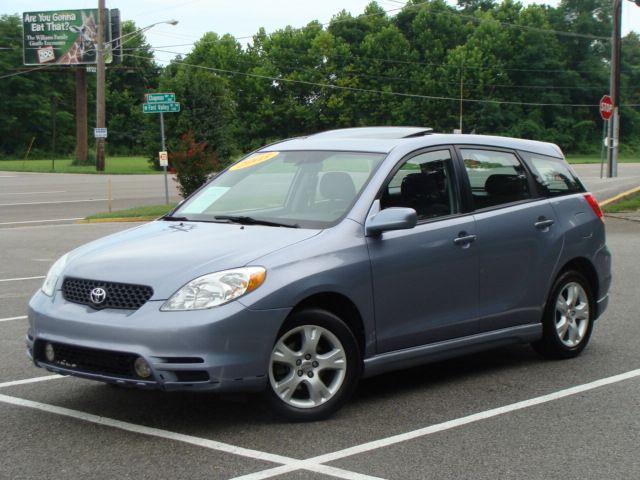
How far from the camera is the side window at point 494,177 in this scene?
6902 millimetres

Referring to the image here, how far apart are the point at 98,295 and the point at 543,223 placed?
3.34 metres

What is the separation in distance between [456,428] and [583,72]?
102 meters

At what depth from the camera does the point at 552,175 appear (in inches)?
301

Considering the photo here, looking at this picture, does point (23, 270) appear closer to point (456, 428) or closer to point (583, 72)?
point (456, 428)

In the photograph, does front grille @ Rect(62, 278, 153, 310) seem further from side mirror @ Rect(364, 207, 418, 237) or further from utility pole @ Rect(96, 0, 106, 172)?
utility pole @ Rect(96, 0, 106, 172)

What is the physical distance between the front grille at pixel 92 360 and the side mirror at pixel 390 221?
1.64 meters

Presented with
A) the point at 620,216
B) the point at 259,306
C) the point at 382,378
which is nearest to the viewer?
the point at 259,306

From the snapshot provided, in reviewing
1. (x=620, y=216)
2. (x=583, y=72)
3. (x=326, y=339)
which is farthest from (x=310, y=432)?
(x=583, y=72)

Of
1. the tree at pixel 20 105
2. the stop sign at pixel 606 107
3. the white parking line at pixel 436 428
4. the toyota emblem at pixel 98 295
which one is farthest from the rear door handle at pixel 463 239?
the tree at pixel 20 105

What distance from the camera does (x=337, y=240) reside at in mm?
5848

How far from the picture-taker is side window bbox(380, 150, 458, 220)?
6375 millimetres

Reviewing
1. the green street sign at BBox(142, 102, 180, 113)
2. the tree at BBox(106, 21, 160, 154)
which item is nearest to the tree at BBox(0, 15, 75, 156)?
the tree at BBox(106, 21, 160, 154)

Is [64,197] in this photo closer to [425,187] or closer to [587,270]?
[587,270]

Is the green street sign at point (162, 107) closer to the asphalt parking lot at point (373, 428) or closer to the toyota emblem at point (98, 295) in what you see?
the asphalt parking lot at point (373, 428)
